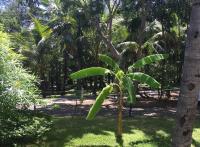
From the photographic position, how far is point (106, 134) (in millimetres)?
12562

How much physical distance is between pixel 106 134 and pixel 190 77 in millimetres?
7716

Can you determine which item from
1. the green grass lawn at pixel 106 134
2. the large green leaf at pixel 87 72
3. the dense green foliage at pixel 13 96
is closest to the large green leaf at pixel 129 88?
the large green leaf at pixel 87 72

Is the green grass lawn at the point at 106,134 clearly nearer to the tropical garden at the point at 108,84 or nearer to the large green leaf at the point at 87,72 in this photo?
the tropical garden at the point at 108,84

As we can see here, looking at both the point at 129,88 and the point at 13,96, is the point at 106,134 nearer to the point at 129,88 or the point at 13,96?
the point at 129,88

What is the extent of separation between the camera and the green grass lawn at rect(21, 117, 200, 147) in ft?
38.0

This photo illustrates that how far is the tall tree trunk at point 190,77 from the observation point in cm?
509

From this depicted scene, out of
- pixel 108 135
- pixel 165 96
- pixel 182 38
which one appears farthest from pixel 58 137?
pixel 182 38

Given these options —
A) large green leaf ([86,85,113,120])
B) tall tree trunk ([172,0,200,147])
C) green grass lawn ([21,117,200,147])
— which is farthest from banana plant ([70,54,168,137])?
tall tree trunk ([172,0,200,147])

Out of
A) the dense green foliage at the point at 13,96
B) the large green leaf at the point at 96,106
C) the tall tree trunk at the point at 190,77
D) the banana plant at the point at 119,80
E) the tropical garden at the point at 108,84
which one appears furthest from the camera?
the banana plant at the point at 119,80

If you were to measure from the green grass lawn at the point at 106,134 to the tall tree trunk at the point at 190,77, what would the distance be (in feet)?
21.0

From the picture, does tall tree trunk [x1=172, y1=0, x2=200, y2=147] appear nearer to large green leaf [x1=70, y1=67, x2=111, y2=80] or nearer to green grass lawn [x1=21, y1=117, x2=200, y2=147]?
green grass lawn [x1=21, y1=117, x2=200, y2=147]

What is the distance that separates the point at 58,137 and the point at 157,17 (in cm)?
1273

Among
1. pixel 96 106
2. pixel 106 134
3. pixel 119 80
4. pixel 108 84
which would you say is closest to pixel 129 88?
pixel 119 80

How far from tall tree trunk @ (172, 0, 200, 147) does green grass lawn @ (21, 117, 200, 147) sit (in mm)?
6407
